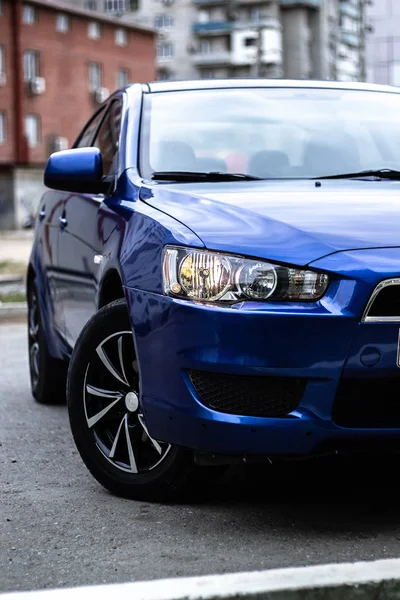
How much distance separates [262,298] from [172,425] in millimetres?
519

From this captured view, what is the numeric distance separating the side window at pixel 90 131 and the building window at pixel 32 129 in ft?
162

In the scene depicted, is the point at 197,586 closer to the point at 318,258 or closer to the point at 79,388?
the point at 318,258

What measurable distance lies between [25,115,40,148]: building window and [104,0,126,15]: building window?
42.7 meters

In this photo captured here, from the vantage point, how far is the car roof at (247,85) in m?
5.54

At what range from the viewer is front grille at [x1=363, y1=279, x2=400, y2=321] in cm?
Result: 360

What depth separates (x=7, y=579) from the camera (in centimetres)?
337

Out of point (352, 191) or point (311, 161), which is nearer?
point (352, 191)

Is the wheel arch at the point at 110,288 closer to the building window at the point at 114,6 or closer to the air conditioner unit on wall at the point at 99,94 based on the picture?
the air conditioner unit on wall at the point at 99,94

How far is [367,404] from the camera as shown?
3678 mm

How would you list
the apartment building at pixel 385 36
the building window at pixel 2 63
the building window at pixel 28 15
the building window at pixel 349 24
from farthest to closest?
the building window at pixel 349 24, the building window at pixel 28 15, the building window at pixel 2 63, the apartment building at pixel 385 36

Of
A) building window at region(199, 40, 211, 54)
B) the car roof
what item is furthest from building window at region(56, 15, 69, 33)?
the car roof

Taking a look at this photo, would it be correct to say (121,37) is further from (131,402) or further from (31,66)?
(131,402)

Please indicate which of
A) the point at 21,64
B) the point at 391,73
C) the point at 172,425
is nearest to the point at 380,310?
the point at 172,425

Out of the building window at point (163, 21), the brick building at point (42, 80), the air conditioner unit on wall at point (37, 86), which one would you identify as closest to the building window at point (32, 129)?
the brick building at point (42, 80)
